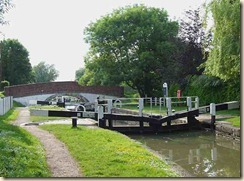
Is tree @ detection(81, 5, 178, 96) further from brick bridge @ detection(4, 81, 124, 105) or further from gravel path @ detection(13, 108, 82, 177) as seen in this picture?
gravel path @ detection(13, 108, 82, 177)

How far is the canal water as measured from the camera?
856cm

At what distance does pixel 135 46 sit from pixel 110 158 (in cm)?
2291

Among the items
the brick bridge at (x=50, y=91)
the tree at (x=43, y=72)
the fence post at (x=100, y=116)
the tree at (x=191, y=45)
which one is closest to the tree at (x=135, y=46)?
the tree at (x=191, y=45)

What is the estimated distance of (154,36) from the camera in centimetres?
2991

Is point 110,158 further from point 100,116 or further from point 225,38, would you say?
point 100,116

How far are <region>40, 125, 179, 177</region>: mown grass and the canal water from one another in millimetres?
998

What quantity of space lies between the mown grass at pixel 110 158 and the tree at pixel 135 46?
17189 mm

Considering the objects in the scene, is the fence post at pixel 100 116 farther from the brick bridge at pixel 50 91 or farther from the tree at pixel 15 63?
the tree at pixel 15 63

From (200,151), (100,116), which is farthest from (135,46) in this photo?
(200,151)

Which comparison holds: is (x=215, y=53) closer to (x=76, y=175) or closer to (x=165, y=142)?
(x=165, y=142)

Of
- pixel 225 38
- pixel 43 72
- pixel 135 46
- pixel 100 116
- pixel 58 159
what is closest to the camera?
pixel 58 159

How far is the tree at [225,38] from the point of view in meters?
12.1

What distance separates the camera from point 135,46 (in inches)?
1198

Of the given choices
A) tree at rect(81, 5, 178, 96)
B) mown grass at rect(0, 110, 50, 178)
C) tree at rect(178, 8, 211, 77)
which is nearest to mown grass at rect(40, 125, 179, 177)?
mown grass at rect(0, 110, 50, 178)
